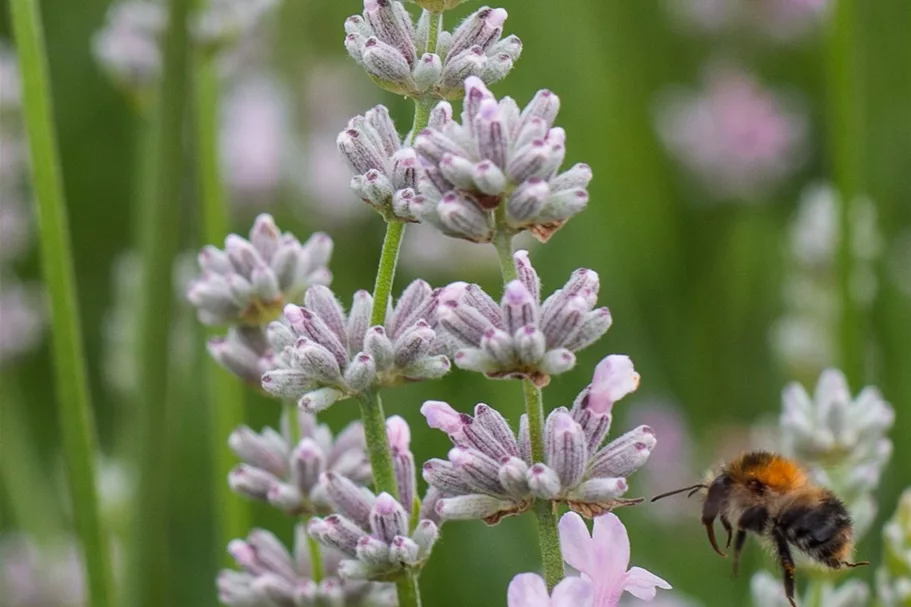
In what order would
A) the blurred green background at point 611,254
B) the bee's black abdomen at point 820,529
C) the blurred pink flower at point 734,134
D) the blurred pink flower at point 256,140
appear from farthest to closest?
the blurred pink flower at point 734,134 < the blurred pink flower at point 256,140 < the blurred green background at point 611,254 < the bee's black abdomen at point 820,529

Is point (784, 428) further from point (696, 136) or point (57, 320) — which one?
point (696, 136)

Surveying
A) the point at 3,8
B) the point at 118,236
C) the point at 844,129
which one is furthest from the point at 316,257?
the point at 3,8

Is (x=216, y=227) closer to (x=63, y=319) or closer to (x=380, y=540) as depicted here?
(x=63, y=319)

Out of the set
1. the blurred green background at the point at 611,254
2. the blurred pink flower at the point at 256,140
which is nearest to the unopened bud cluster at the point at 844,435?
the blurred green background at the point at 611,254

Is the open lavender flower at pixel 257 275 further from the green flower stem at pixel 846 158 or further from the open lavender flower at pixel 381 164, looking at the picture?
the green flower stem at pixel 846 158

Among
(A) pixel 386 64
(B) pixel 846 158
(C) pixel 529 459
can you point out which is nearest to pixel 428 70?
(A) pixel 386 64

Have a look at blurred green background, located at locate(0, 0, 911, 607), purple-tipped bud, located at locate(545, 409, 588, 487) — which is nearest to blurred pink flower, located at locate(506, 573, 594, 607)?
purple-tipped bud, located at locate(545, 409, 588, 487)
